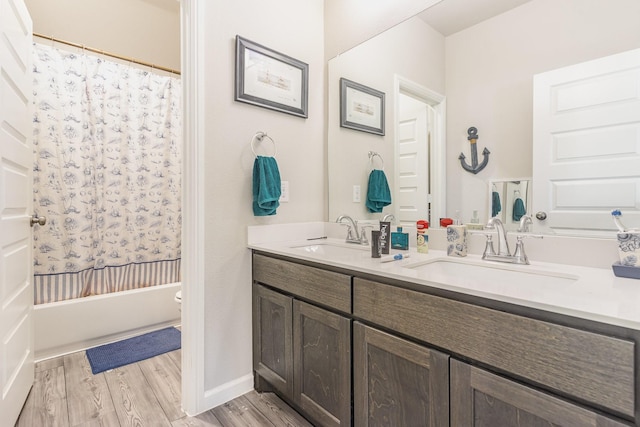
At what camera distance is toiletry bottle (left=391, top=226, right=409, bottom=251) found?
5.22 feet

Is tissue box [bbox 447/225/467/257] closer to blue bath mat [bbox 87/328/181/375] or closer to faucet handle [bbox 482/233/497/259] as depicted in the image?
faucet handle [bbox 482/233/497/259]

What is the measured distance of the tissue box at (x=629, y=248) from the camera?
974mm

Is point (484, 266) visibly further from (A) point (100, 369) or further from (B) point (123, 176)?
(B) point (123, 176)

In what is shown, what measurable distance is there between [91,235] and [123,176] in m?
0.50

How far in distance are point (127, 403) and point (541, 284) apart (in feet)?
6.44

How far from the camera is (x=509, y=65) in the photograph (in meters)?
1.34

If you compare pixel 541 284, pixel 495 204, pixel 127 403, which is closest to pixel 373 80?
pixel 495 204

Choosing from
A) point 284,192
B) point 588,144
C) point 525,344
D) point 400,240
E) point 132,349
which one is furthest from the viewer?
point 132,349

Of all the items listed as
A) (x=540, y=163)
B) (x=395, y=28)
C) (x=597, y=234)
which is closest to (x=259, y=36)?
(x=395, y=28)

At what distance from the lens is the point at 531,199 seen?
1.28 meters

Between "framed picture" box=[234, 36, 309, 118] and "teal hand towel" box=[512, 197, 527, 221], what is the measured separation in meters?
1.25

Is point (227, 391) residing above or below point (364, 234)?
below

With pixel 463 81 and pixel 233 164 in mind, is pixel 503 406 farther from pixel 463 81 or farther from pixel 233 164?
pixel 233 164

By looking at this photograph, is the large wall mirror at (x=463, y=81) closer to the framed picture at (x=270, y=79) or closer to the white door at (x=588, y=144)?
the white door at (x=588, y=144)
